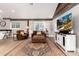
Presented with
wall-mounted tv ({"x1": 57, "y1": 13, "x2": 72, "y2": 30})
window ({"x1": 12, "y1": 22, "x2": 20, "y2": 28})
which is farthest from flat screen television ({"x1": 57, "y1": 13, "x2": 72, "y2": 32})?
window ({"x1": 12, "y1": 22, "x2": 20, "y2": 28})

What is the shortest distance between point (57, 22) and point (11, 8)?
2110mm

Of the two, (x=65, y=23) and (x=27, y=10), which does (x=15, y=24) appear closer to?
(x=27, y=10)

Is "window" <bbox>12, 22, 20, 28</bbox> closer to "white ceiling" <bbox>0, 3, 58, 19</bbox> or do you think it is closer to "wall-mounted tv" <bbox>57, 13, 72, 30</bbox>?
"white ceiling" <bbox>0, 3, 58, 19</bbox>

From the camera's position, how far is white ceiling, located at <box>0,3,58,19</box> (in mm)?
4906

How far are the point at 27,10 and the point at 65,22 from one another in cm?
169

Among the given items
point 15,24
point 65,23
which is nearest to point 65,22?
point 65,23

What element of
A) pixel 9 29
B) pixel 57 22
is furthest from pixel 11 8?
pixel 57 22

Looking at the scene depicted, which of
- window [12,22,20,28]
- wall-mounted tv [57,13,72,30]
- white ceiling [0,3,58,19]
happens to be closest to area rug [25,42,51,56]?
window [12,22,20,28]

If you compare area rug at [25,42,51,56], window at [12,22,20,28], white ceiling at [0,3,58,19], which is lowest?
area rug at [25,42,51,56]

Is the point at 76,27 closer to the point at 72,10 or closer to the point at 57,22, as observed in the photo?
the point at 72,10

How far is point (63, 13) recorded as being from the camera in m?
5.55

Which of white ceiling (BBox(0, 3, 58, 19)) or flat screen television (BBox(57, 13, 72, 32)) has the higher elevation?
white ceiling (BBox(0, 3, 58, 19))

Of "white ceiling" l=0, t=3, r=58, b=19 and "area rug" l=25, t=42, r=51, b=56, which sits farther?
"white ceiling" l=0, t=3, r=58, b=19

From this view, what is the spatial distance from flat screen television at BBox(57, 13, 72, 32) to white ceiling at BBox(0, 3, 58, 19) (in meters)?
0.61
